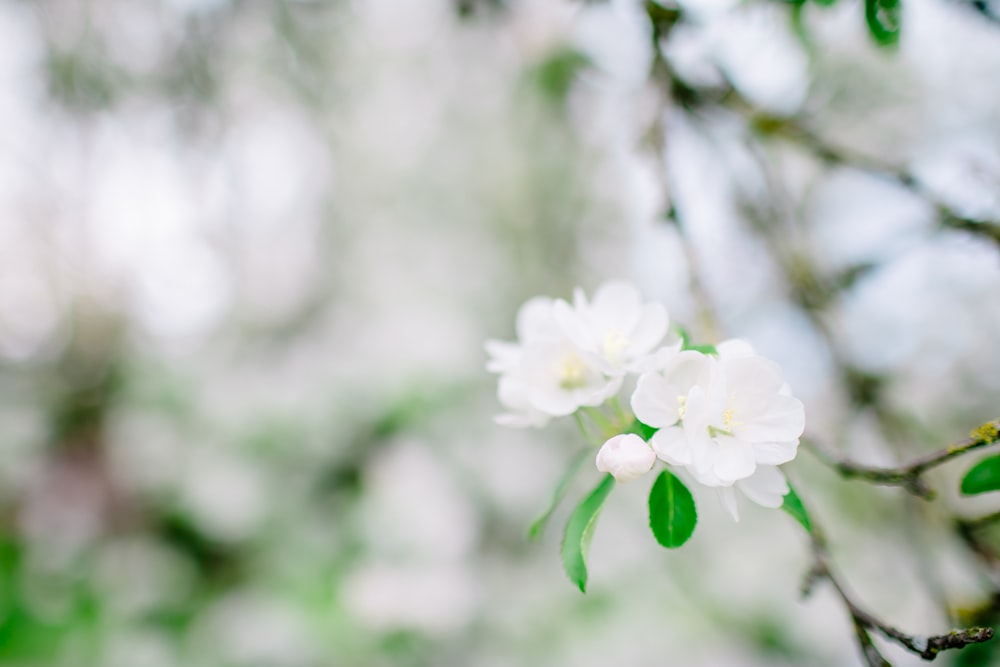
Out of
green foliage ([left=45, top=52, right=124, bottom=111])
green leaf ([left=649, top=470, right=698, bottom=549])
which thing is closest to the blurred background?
green foliage ([left=45, top=52, right=124, bottom=111])

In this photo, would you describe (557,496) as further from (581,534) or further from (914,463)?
(914,463)

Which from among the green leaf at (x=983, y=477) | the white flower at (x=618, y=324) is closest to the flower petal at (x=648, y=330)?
the white flower at (x=618, y=324)

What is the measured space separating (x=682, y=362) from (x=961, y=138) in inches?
67.8

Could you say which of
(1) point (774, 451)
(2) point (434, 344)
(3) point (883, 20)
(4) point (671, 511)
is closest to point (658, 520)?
(4) point (671, 511)

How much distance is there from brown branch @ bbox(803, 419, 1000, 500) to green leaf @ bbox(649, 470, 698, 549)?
18cm

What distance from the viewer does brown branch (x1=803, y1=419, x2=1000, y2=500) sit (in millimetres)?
483

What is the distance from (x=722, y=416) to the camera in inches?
19.0

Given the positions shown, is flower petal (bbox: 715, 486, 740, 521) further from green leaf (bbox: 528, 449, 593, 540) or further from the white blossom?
green leaf (bbox: 528, 449, 593, 540)

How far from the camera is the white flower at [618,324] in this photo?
0.60 m

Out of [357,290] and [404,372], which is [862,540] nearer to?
[404,372]

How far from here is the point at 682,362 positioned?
510mm

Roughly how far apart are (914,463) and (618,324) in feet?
0.98

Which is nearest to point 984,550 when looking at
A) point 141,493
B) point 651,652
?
point 651,652

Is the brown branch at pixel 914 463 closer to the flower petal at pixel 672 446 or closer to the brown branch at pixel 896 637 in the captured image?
the brown branch at pixel 896 637
